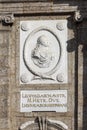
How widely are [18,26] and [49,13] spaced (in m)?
0.98

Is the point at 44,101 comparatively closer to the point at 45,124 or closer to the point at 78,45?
the point at 45,124

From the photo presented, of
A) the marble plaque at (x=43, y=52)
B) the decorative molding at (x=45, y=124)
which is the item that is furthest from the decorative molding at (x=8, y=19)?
the decorative molding at (x=45, y=124)

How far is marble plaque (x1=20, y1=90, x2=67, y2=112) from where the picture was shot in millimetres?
20328

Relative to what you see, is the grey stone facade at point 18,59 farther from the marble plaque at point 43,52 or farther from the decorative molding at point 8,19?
the marble plaque at point 43,52

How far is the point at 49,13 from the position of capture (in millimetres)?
20656

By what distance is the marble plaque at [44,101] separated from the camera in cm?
2033

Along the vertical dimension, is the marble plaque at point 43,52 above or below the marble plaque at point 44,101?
above

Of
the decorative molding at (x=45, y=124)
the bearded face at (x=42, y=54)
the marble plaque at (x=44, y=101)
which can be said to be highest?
the bearded face at (x=42, y=54)

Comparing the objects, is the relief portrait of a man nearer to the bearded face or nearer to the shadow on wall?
the bearded face

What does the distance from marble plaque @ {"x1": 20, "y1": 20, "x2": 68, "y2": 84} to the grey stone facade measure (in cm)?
14

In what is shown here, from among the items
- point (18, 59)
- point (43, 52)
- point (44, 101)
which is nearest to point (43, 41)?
point (43, 52)

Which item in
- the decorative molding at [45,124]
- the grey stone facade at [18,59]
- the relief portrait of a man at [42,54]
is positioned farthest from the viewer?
the relief portrait of a man at [42,54]

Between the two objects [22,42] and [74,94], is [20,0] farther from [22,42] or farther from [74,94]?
[74,94]

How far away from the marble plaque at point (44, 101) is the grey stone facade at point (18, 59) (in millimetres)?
114
